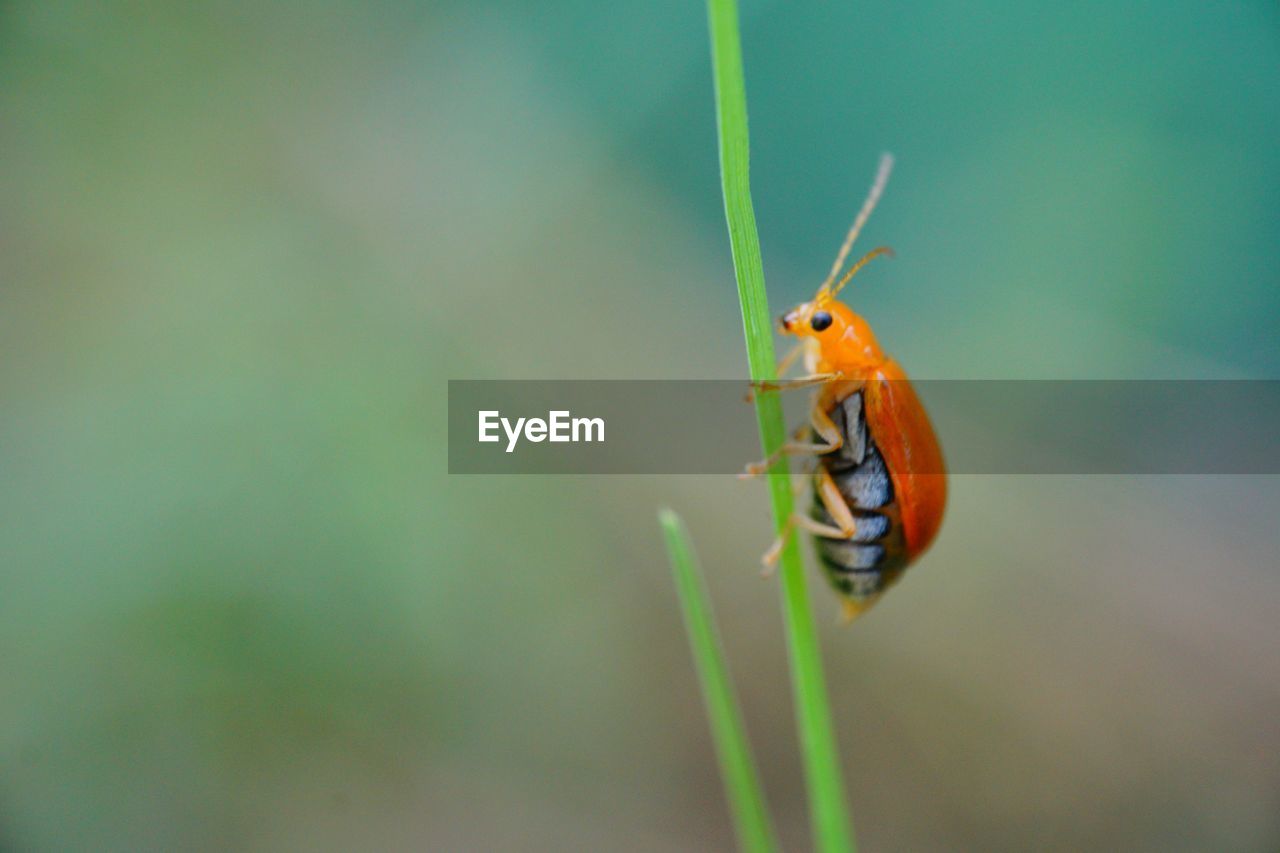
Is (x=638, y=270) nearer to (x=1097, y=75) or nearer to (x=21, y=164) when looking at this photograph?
(x=1097, y=75)

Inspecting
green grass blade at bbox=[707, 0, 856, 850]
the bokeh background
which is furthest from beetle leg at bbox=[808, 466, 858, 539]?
the bokeh background

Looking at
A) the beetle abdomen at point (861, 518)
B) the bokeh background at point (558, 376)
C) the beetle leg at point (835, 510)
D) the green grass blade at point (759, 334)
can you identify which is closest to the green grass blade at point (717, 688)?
the green grass blade at point (759, 334)

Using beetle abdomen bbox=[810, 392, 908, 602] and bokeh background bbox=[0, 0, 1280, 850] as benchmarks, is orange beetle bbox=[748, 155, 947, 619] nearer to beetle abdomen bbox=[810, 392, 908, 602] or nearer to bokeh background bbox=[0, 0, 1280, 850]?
beetle abdomen bbox=[810, 392, 908, 602]

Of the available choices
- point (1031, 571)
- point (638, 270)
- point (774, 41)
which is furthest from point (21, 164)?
point (1031, 571)

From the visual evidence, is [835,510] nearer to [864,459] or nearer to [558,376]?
[864,459]

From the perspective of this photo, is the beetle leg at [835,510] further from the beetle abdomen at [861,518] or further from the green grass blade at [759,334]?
the green grass blade at [759,334]
